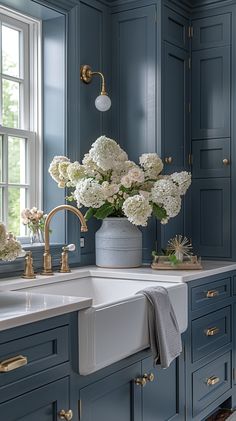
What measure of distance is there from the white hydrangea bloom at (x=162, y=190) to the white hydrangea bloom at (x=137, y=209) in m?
0.09

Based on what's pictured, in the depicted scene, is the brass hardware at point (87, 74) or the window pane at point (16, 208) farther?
the brass hardware at point (87, 74)

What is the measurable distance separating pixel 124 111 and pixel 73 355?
5.98 ft

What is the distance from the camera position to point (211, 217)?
3.53 meters

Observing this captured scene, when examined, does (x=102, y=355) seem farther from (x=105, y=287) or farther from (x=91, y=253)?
(x=91, y=253)

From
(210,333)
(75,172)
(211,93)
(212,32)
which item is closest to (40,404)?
(75,172)

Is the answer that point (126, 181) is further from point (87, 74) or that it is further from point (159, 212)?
point (87, 74)

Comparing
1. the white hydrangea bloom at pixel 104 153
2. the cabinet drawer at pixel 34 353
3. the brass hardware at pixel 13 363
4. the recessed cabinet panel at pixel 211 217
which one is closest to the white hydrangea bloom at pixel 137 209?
the white hydrangea bloom at pixel 104 153

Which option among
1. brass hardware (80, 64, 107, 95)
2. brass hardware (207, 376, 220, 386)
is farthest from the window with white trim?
brass hardware (207, 376, 220, 386)

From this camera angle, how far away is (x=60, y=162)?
2.88 metres

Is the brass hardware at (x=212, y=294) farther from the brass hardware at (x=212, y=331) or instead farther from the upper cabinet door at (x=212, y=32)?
the upper cabinet door at (x=212, y=32)

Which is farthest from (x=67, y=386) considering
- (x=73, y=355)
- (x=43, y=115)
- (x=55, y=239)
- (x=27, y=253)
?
(x=43, y=115)

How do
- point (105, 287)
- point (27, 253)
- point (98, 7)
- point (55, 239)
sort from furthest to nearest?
1. point (98, 7)
2. point (55, 239)
3. point (105, 287)
4. point (27, 253)

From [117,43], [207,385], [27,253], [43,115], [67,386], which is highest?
[117,43]

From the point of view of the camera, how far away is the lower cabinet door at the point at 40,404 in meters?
1.61
